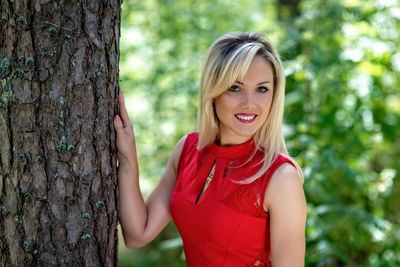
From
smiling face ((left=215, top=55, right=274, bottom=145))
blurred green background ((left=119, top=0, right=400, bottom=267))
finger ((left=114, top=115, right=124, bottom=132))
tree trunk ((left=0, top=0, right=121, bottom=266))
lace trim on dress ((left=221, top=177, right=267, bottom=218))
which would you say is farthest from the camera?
blurred green background ((left=119, top=0, right=400, bottom=267))

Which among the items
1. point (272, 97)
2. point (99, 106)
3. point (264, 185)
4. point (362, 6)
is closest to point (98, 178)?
point (99, 106)

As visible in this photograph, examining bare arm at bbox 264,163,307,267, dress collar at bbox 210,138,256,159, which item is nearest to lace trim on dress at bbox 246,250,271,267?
bare arm at bbox 264,163,307,267

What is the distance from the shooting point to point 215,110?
7.06ft

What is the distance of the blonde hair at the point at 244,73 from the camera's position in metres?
1.88

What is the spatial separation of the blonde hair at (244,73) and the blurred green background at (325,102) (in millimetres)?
1242

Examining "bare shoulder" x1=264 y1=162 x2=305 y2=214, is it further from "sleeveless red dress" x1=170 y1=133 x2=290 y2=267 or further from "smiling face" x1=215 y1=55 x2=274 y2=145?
"smiling face" x1=215 y1=55 x2=274 y2=145

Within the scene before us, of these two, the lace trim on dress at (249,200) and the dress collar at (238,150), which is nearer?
the lace trim on dress at (249,200)

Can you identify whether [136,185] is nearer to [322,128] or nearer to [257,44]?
[257,44]

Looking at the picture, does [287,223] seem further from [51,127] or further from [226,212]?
[51,127]

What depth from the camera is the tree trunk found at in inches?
56.9

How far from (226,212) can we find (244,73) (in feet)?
1.97

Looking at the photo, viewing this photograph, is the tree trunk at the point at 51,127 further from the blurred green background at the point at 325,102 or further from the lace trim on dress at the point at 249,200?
the blurred green background at the point at 325,102

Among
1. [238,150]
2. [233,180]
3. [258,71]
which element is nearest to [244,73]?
[258,71]

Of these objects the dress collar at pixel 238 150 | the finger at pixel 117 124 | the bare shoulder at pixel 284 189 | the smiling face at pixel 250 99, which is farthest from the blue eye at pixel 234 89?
the finger at pixel 117 124
